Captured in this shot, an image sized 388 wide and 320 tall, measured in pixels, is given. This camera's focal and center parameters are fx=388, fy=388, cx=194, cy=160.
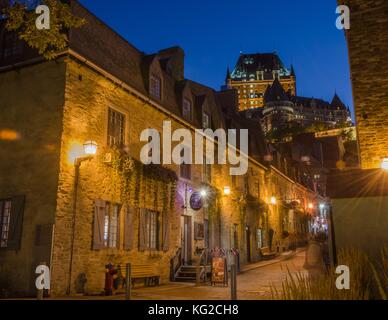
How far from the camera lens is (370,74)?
12812 mm

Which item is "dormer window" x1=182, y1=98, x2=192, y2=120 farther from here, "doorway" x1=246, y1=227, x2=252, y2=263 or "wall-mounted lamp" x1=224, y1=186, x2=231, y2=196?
"doorway" x1=246, y1=227, x2=252, y2=263

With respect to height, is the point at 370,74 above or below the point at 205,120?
below

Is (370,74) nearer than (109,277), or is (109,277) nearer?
(109,277)

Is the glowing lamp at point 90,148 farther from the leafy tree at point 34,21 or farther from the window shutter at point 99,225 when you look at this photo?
the leafy tree at point 34,21

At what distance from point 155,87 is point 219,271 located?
801 cm

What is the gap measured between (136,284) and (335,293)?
9.58 meters

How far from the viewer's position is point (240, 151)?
942 inches

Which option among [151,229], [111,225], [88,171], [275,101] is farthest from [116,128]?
[275,101]

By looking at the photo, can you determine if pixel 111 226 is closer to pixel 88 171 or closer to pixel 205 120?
pixel 88 171

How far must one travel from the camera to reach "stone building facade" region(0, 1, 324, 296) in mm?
10883

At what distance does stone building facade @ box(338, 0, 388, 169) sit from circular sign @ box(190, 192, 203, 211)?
7621 millimetres
